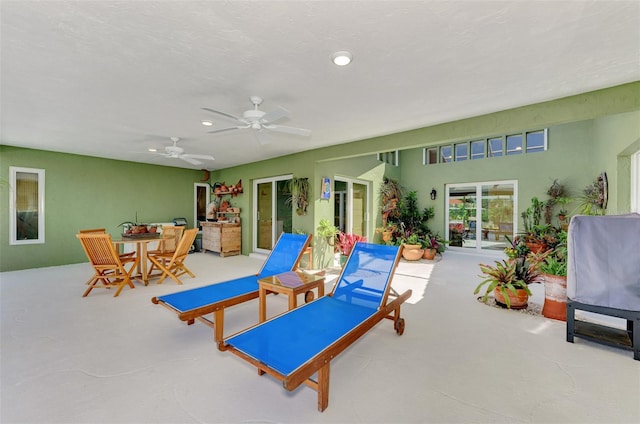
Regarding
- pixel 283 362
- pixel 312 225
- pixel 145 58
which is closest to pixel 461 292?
pixel 312 225

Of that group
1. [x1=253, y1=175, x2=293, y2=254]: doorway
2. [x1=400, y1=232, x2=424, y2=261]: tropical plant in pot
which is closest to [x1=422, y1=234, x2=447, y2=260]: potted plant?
[x1=400, y1=232, x2=424, y2=261]: tropical plant in pot

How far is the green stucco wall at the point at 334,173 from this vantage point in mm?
4066

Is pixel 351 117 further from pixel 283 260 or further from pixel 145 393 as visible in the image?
pixel 145 393

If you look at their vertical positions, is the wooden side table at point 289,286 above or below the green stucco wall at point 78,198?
below

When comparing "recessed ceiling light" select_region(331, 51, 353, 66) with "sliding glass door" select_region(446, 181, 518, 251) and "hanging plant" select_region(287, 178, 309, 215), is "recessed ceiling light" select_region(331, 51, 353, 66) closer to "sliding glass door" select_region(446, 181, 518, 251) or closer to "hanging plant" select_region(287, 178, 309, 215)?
"hanging plant" select_region(287, 178, 309, 215)

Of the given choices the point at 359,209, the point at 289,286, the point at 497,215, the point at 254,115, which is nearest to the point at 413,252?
the point at 359,209

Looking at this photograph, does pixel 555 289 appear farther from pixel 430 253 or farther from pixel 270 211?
pixel 270 211

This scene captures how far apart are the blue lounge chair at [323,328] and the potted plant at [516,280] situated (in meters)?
1.59

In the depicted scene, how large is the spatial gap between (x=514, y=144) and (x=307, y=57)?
7237 millimetres

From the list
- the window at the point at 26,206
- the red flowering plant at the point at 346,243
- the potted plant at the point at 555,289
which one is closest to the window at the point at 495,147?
the red flowering plant at the point at 346,243

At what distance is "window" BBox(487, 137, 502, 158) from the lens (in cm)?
744

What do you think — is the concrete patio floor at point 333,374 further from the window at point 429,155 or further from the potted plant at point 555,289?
the window at point 429,155

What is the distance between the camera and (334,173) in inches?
258

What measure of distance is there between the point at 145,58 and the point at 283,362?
2.73 m
